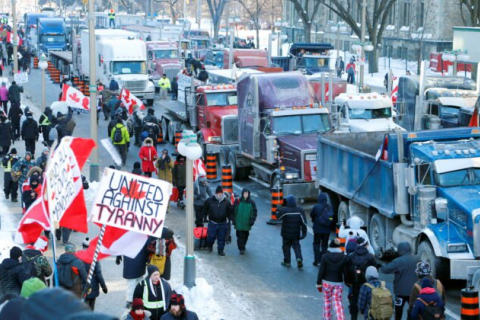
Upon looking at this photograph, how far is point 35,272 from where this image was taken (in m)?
14.0

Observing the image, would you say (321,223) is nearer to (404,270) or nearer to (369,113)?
(404,270)

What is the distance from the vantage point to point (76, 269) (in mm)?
13664

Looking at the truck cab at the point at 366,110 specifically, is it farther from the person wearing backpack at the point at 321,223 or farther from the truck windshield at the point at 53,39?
the truck windshield at the point at 53,39

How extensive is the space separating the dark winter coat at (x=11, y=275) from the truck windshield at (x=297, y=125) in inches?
463

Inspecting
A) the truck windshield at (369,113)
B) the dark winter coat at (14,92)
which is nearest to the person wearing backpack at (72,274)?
the truck windshield at (369,113)

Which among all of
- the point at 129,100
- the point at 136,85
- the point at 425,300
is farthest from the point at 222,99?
the point at 425,300

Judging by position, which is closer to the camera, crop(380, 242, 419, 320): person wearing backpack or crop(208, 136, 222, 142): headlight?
crop(380, 242, 419, 320): person wearing backpack

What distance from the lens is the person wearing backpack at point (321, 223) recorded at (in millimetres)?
18125

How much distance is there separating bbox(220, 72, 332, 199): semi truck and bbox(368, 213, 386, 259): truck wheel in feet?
13.2

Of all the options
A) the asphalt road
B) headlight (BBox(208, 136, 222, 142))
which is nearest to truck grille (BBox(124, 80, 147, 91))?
headlight (BBox(208, 136, 222, 142))

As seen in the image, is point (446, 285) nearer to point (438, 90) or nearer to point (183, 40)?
point (438, 90)

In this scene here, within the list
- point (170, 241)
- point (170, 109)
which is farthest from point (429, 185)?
point (170, 109)

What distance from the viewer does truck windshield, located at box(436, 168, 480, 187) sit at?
17.1m

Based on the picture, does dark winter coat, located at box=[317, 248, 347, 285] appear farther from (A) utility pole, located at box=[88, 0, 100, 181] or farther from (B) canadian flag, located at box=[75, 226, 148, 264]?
(A) utility pole, located at box=[88, 0, 100, 181]
